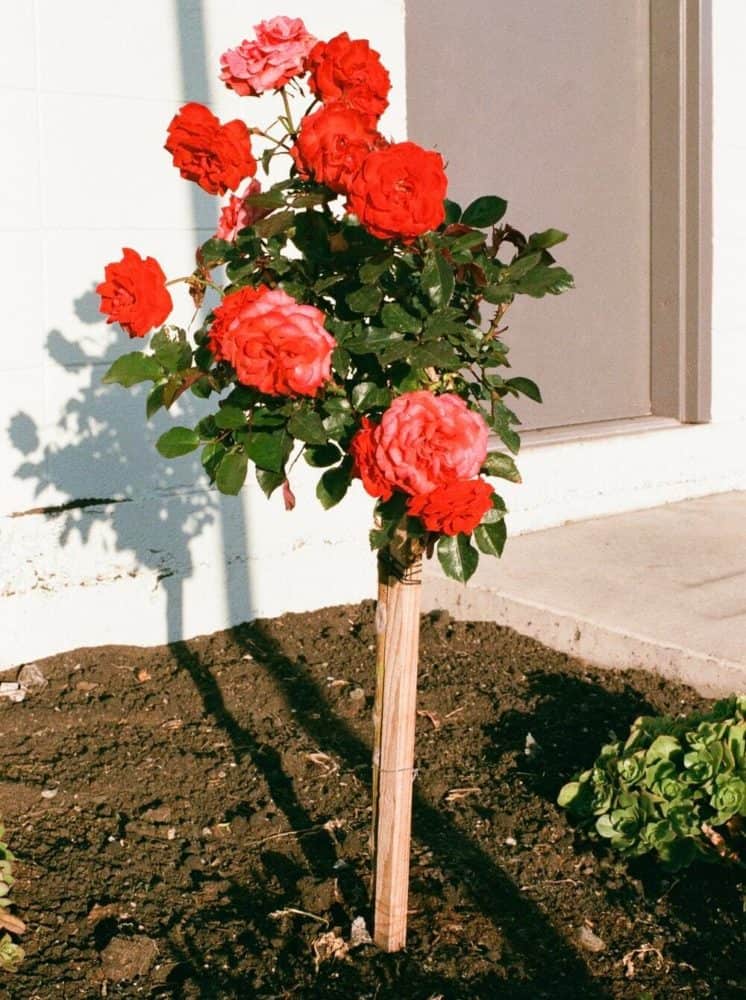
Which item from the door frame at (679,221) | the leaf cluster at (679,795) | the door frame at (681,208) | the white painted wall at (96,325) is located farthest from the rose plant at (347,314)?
the door frame at (681,208)

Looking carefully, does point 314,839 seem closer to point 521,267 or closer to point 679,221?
point 521,267

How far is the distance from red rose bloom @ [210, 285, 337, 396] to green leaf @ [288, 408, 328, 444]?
76 millimetres

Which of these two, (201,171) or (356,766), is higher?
(201,171)

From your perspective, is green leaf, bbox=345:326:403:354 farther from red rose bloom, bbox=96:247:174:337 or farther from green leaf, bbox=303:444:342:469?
red rose bloom, bbox=96:247:174:337

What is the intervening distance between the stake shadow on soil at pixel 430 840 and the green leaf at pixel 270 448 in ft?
3.46

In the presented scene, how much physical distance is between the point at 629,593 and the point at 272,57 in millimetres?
2816

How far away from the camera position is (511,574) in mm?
4816

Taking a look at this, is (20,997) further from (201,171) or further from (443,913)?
(201,171)

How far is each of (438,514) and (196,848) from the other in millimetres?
1409

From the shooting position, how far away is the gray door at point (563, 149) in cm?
548

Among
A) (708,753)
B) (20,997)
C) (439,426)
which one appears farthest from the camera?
(708,753)

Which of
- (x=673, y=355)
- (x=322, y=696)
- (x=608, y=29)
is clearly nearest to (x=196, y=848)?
(x=322, y=696)

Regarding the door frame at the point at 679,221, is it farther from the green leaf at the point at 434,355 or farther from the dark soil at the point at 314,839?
the green leaf at the point at 434,355

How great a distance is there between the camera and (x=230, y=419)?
2133mm
